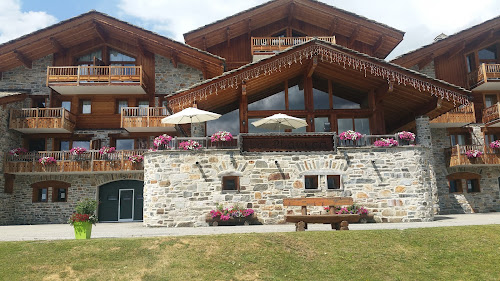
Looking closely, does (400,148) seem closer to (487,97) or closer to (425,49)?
(425,49)

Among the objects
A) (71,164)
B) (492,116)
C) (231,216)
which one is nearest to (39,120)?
(71,164)

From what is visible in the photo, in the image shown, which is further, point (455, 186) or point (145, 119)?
point (455, 186)

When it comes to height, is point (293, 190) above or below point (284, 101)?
below

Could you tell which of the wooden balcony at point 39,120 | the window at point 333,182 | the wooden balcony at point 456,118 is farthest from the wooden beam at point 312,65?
the wooden balcony at point 39,120

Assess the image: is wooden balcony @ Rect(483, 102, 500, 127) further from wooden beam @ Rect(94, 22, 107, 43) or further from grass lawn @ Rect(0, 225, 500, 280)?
wooden beam @ Rect(94, 22, 107, 43)

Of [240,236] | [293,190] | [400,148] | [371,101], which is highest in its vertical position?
[371,101]

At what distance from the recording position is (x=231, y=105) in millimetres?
17641

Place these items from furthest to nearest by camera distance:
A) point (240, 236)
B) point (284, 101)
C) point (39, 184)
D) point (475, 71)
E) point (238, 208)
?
1. point (475, 71)
2. point (39, 184)
3. point (284, 101)
4. point (238, 208)
5. point (240, 236)

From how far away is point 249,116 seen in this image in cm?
1711

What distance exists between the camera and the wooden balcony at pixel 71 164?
67.5ft

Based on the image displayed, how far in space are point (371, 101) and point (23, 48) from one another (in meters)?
18.4

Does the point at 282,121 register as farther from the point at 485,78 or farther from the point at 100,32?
the point at 485,78

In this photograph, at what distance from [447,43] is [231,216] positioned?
1702 cm

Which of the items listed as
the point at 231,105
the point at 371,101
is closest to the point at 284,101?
the point at 231,105
